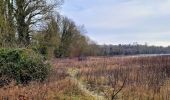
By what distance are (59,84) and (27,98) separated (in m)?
3.79

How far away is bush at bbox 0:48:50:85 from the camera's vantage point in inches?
751

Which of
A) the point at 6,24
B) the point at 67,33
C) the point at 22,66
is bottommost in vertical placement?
the point at 22,66

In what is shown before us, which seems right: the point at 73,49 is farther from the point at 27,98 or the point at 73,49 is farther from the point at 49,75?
the point at 27,98

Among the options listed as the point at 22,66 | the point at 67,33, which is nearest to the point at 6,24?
the point at 22,66

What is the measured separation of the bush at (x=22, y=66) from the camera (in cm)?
1908

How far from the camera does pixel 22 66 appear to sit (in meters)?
19.5

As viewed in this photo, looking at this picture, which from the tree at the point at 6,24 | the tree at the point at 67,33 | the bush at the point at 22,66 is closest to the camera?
the bush at the point at 22,66

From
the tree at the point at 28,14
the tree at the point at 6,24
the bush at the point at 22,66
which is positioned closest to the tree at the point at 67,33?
the tree at the point at 28,14

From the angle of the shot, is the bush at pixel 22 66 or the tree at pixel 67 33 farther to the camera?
the tree at pixel 67 33

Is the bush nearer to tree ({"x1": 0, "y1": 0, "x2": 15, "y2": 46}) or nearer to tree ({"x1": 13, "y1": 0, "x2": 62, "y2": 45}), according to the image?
tree ({"x1": 0, "y1": 0, "x2": 15, "y2": 46})

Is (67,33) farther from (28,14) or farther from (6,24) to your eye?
(6,24)

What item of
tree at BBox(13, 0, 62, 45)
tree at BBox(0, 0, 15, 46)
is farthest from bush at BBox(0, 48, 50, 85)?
tree at BBox(13, 0, 62, 45)

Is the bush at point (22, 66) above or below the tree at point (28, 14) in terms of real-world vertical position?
below

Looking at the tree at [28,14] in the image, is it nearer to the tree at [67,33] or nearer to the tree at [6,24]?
the tree at [6,24]
